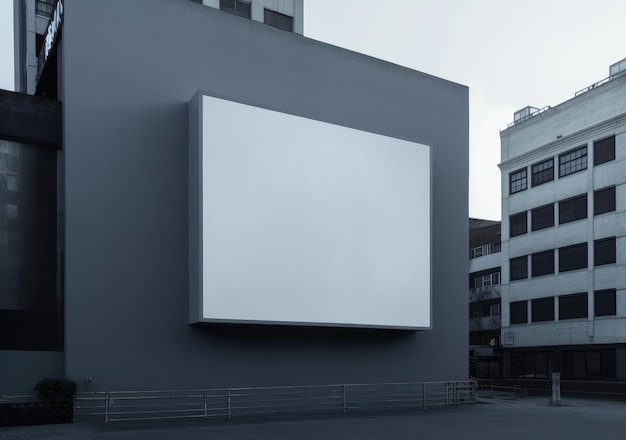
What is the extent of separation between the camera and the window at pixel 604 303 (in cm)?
4225

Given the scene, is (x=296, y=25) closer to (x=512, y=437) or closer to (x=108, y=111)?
(x=108, y=111)

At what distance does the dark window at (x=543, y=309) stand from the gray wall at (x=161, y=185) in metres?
20.5

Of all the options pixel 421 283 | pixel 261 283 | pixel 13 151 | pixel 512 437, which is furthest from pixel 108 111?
pixel 512 437

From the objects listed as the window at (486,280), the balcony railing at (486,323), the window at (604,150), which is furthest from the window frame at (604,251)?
the window at (486,280)

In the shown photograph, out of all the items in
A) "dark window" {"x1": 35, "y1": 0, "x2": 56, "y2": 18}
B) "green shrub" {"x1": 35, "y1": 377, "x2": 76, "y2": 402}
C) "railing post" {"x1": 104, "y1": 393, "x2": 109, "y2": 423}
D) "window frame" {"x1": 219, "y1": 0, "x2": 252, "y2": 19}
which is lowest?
"railing post" {"x1": 104, "y1": 393, "x2": 109, "y2": 423}

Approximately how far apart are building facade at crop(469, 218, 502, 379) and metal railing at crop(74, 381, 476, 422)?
77.0 feet

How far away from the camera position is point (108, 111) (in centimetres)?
2405

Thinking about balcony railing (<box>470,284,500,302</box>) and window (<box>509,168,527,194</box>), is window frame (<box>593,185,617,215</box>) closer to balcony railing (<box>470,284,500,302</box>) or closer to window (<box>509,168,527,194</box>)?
window (<box>509,168,527,194</box>)

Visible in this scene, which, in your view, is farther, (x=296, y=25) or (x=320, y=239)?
(x=296, y=25)

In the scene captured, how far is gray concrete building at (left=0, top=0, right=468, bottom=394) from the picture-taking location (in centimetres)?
2312

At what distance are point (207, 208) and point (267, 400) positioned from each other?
769 cm

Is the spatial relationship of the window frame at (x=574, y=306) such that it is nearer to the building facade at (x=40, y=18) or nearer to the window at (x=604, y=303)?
the window at (x=604, y=303)

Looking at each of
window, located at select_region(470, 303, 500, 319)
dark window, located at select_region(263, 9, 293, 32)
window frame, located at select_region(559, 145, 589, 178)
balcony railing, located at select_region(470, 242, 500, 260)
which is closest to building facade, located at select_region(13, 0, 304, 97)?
dark window, located at select_region(263, 9, 293, 32)

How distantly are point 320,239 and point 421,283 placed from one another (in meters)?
5.38
